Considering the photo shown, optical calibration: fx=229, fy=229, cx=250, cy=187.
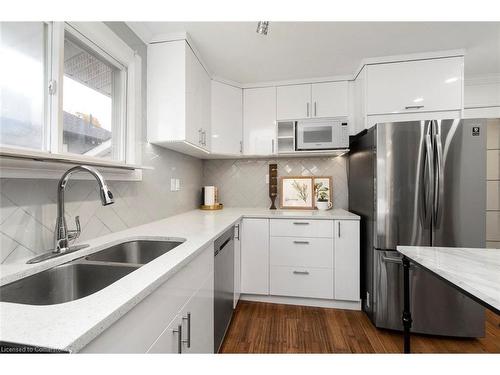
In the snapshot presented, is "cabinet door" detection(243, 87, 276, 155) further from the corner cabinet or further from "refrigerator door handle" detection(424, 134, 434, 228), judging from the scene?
"refrigerator door handle" detection(424, 134, 434, 228)

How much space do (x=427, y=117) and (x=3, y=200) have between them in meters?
2.90

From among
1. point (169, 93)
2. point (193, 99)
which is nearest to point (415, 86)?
point (193, 99)

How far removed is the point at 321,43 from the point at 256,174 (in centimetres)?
154

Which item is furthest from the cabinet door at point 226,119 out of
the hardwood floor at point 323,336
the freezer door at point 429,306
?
the freezer door at point 429,306

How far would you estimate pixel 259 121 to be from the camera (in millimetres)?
2609

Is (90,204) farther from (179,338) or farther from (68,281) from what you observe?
(179,338)

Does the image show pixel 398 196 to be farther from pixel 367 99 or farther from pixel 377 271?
pixel 367 99

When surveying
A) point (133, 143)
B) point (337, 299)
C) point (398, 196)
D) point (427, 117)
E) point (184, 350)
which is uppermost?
point (427, 117)

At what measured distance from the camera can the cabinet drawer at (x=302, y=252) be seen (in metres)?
2.17

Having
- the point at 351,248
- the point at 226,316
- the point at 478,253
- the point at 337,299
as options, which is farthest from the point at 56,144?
the point at 337,299

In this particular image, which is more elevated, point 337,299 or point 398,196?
point 398,196

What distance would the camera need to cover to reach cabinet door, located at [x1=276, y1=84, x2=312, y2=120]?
2.50 metres

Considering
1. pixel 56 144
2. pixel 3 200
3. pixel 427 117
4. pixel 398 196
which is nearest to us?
pixel 3 200

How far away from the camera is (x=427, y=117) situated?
208cm
